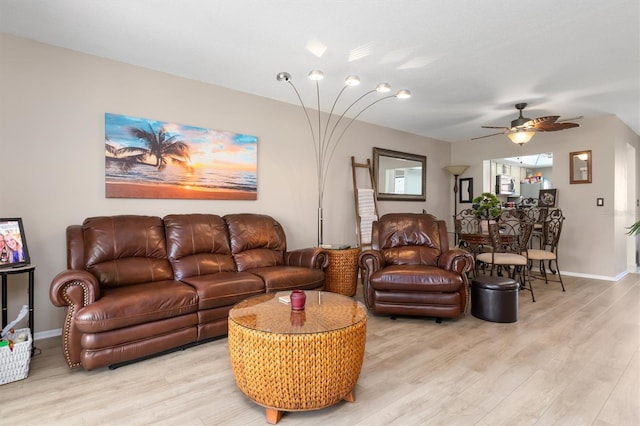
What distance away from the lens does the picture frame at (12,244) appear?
2.42 metres

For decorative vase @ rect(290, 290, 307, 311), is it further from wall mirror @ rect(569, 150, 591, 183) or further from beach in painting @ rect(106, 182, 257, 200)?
wall mirror @ rect(569, 150, 591, 183)

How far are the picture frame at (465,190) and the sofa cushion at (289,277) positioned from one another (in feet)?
15.0

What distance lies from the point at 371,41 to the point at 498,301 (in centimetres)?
264

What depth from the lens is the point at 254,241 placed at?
144 inches

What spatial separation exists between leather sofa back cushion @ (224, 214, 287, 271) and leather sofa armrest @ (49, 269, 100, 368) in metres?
1.37

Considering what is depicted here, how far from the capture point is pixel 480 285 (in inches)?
132

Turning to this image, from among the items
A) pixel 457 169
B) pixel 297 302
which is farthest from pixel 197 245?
pixel 457 169

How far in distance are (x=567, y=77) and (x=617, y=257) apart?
3.21 m

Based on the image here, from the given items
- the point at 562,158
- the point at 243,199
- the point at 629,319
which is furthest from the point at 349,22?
the point at 562,158

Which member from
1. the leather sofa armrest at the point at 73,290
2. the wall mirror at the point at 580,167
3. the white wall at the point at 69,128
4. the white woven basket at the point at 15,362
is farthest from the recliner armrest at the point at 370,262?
the wall mirror at the point at 580,167

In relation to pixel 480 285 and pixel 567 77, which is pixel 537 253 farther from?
pixel 567 77

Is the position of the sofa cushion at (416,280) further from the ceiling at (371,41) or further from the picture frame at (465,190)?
the picture frame at (465,190)

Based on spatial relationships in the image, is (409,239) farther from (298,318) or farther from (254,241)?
(298,318)

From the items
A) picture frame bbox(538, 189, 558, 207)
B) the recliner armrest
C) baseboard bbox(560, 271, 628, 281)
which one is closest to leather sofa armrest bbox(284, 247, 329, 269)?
the recliner armrest
